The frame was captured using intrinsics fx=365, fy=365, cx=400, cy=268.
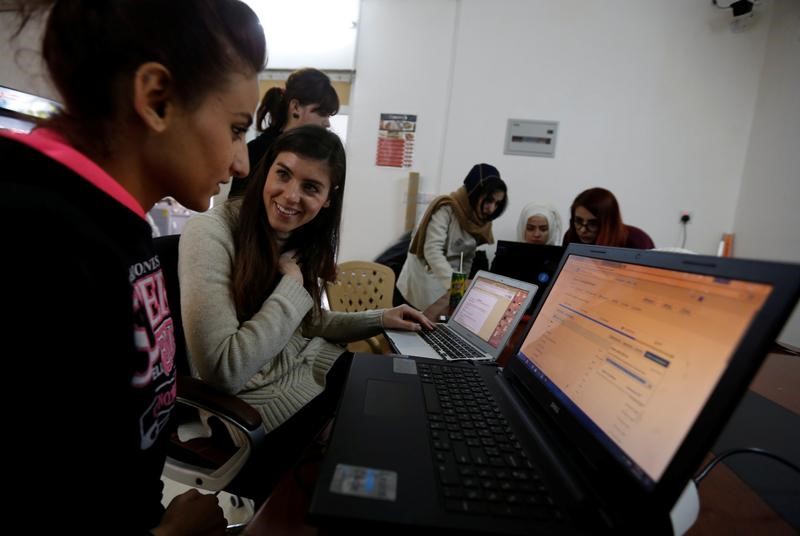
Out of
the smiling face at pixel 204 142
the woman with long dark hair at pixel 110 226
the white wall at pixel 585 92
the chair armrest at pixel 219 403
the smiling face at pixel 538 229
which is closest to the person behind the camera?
the woman with long dark hair at pixel 110 226

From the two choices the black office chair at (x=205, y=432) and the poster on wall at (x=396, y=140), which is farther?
the poster on wall at (x=396, y=140)

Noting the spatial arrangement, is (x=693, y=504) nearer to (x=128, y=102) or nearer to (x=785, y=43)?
(x=128, y=102)

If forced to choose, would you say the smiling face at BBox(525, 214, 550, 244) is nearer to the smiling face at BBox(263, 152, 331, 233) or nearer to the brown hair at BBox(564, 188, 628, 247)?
the brown hair at BBox(564, 188, 628, 247)

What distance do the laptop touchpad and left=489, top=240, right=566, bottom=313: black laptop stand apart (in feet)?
2.90

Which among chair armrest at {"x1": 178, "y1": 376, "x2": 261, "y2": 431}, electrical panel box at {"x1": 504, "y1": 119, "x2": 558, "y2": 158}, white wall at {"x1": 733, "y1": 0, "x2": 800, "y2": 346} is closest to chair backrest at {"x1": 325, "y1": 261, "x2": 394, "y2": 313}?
chair armrest at {"x1": 178, "y1": 376, "x2": 261, "y2": 431}

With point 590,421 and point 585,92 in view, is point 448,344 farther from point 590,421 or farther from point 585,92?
point 585,92

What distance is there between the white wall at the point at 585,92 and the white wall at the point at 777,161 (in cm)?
9

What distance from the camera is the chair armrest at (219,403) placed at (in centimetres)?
71

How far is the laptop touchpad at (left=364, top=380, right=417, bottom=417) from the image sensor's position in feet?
1.73

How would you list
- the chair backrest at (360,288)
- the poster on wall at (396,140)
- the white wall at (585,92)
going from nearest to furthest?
the chair backrest at (360,288) < the white wall at (585,92) < the poster on wall at (396,140)

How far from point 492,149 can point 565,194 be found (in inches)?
26.8

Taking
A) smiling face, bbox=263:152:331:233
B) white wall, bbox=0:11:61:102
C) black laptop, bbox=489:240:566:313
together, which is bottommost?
black laptop, bbox=489:240:566:313

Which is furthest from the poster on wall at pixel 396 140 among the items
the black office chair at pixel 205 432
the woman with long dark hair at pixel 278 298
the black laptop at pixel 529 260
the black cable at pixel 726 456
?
the black cable at pixel 726 456

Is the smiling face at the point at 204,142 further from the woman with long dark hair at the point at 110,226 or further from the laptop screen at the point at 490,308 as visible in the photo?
the laptop screen at the point at 490,308
